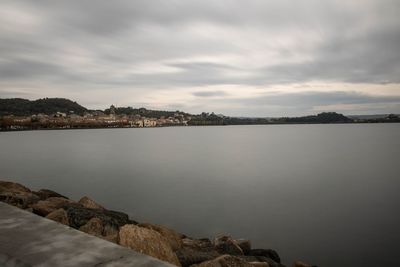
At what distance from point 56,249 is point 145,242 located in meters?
2.54

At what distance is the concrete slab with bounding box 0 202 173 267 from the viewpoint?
311 centimetres

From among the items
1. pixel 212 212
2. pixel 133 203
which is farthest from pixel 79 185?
pixel 212 212

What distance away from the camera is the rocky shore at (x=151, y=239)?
5832mm

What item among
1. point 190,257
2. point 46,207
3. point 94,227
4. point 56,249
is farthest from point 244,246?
point 56,249

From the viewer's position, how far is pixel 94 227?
25.0 feet

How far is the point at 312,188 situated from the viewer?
2408 centimetres

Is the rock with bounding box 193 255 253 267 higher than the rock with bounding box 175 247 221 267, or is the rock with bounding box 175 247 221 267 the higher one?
the rock with bounding box 193 255 253 267

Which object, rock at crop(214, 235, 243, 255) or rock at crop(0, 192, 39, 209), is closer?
rock at crop(214, 235, 243, 255)

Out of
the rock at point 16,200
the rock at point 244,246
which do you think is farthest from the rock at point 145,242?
the rock at point 16,200

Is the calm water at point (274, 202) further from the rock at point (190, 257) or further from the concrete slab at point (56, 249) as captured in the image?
the concrete slab at point (56, 249)

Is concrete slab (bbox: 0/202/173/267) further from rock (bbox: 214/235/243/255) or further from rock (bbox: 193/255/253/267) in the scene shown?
rock (bbox: 214/235/243/255)

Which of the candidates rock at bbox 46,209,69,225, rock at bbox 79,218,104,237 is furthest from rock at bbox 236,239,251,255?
rock at bbox 46,209,69,225

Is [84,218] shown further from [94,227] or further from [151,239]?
[151,239]

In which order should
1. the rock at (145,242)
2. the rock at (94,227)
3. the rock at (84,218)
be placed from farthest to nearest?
the rock at (84,218), the rock at (94,227), the rock at (145,242)
